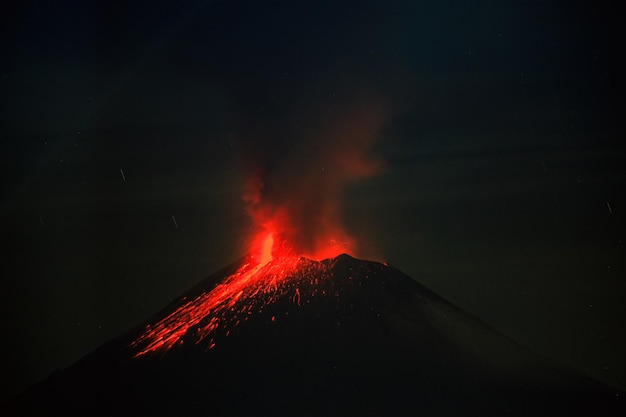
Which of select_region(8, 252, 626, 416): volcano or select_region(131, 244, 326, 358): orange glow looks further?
select_region(131, 244, 326, 358): orange glow

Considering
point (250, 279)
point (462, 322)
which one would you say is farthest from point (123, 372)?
point (462, 322)

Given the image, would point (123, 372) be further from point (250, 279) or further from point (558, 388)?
point (558, 388)

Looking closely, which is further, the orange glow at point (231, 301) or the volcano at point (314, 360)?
the orange glow at point (231, 301)

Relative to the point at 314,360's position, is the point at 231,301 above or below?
above

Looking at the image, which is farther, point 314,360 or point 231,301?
point 231,301
